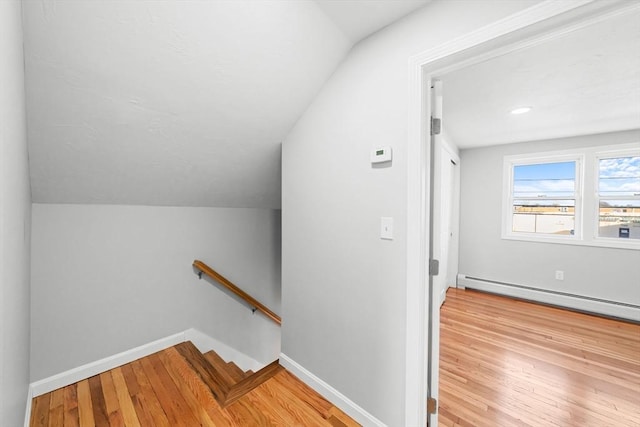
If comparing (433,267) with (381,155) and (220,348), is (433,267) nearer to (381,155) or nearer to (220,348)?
(381,155)

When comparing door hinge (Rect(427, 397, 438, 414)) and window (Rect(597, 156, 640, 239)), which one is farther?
window (Rect(597, 156, 640, 239))

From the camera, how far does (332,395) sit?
1.64 metres

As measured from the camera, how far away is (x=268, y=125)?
5.97 feet

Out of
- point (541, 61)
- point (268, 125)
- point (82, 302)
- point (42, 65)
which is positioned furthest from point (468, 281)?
point (42, 65)

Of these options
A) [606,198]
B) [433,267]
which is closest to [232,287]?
[433,267]

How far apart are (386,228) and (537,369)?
2023mm

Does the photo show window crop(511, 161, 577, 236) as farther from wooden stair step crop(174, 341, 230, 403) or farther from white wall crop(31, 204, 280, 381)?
wooden stair step crop(174, 341, 230, 403)

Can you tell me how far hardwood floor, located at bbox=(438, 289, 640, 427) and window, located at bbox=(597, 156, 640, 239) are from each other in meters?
1.11

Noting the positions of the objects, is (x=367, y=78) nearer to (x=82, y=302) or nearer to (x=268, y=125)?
(x=268, y=125)

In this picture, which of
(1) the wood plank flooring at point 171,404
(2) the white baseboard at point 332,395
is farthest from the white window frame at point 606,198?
(1) the wood plank flooring at point 171,404

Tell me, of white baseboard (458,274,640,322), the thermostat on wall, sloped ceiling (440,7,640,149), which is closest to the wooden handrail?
the thermostat on wall

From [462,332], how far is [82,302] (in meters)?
3.42

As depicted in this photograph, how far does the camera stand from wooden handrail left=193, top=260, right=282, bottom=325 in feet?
7.89

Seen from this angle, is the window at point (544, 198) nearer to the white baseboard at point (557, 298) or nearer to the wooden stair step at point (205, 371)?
the white baseboard at point (557, 298)
